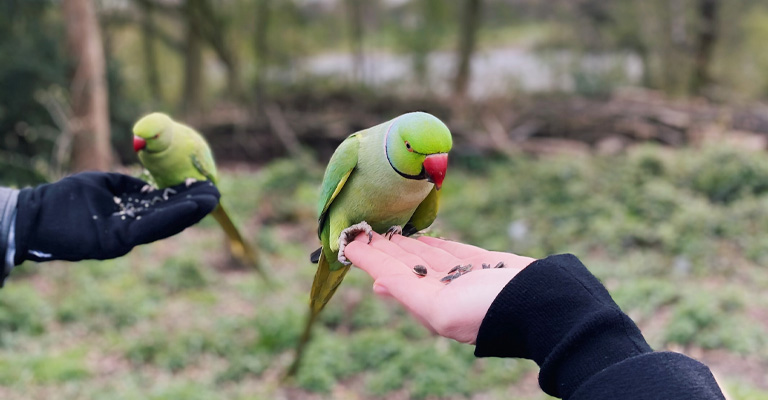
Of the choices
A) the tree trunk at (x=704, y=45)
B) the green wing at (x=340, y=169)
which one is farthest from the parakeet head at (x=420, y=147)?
the tree trunk at (x=704, y=45)

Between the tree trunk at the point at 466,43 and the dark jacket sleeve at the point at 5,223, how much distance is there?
9640mm

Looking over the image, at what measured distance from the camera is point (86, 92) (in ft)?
20.4

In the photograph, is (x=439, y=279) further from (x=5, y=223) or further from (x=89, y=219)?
(x=5, y=223)

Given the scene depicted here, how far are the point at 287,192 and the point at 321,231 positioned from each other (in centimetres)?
705

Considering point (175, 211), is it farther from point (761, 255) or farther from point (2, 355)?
point (761, 255)

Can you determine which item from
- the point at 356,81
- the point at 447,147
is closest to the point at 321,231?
the point at 447,147

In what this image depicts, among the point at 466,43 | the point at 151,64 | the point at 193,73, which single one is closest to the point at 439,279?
the point at 466,43

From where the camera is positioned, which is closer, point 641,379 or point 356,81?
point 641,379

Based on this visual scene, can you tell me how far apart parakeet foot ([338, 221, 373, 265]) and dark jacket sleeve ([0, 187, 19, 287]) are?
126cm

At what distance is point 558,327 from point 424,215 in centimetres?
90

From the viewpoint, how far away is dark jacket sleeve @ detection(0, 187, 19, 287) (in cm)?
217

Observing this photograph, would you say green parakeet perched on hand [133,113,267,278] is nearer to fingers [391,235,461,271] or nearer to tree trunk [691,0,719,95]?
fingers [391,235,461,271]

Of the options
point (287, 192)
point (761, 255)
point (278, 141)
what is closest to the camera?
point (761, 255)

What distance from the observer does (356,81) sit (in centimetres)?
1296
